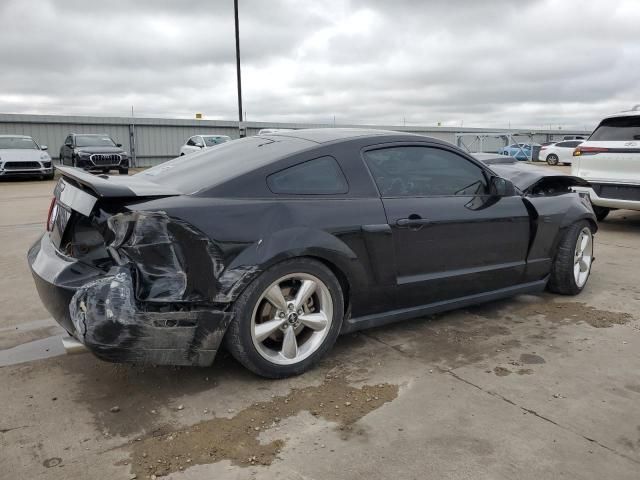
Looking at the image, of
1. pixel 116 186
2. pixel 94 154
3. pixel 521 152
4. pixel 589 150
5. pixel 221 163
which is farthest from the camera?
pixel 521 152

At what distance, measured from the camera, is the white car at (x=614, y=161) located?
756 centimetres

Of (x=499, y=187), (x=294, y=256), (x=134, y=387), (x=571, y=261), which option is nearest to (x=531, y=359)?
(x=499, y=187)

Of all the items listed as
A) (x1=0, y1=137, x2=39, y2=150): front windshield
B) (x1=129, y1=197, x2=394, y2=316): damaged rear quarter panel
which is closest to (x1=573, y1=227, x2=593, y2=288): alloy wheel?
(x1=129, y1=197, x2=394, y2=316): damaged rear quarter panel

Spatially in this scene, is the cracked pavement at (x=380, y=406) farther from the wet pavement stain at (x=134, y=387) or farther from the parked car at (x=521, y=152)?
the parked car at (x=521, y=152)

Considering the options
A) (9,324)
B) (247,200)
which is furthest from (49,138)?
(247,200)

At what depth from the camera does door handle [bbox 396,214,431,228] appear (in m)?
3.45

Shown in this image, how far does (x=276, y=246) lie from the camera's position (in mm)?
2922

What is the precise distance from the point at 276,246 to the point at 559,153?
29609 mm

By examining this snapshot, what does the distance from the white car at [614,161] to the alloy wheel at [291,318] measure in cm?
620

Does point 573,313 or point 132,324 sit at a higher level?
point 132,324

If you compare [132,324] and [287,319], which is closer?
[132,324]

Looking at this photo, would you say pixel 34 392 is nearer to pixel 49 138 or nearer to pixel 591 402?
pixel 591 402

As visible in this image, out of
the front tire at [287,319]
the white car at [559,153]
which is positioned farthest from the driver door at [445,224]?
the white car at [559,153]

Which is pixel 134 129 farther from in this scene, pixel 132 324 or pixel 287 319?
pixel 132 324
